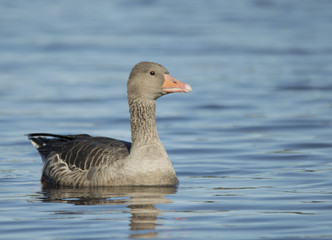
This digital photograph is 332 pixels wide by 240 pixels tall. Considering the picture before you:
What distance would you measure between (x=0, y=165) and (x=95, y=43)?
1684cm

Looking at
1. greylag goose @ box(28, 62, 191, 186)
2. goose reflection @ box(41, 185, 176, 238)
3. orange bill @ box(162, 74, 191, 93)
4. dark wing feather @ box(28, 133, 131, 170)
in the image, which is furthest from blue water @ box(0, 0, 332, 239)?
orange bill @ box(162, 74, 191, 93)

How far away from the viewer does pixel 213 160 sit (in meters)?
14.7

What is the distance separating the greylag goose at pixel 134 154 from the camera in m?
11.9

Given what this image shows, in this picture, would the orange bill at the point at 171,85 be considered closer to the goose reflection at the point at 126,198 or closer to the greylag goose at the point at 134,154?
the greylag goose at the point at 134,154

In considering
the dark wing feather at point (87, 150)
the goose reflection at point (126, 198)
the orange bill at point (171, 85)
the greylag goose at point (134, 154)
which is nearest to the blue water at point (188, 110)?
the goose reflection at point (126, 198)

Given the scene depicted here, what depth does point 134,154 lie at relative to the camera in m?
12.0

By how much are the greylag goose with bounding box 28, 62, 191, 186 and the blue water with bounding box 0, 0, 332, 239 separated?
256mm

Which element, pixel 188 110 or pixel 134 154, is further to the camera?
pixel 188 110

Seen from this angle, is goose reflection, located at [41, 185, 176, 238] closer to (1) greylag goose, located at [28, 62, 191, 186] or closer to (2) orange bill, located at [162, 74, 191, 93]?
(1) greylag goose, located at [28, 62, 191, 186]

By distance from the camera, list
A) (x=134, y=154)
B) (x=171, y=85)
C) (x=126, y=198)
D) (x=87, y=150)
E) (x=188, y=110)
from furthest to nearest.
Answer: (x=188, y=110), (x=87, y=150), (x=171, y=85), (x=134, y=154), (x=126, y=198)

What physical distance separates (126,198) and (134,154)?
1.01 metres

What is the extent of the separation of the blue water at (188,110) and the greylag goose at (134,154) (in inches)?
10.1

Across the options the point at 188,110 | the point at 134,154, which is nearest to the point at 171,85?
the point at 134,154

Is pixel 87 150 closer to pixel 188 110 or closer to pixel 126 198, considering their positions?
pixel 126 198
